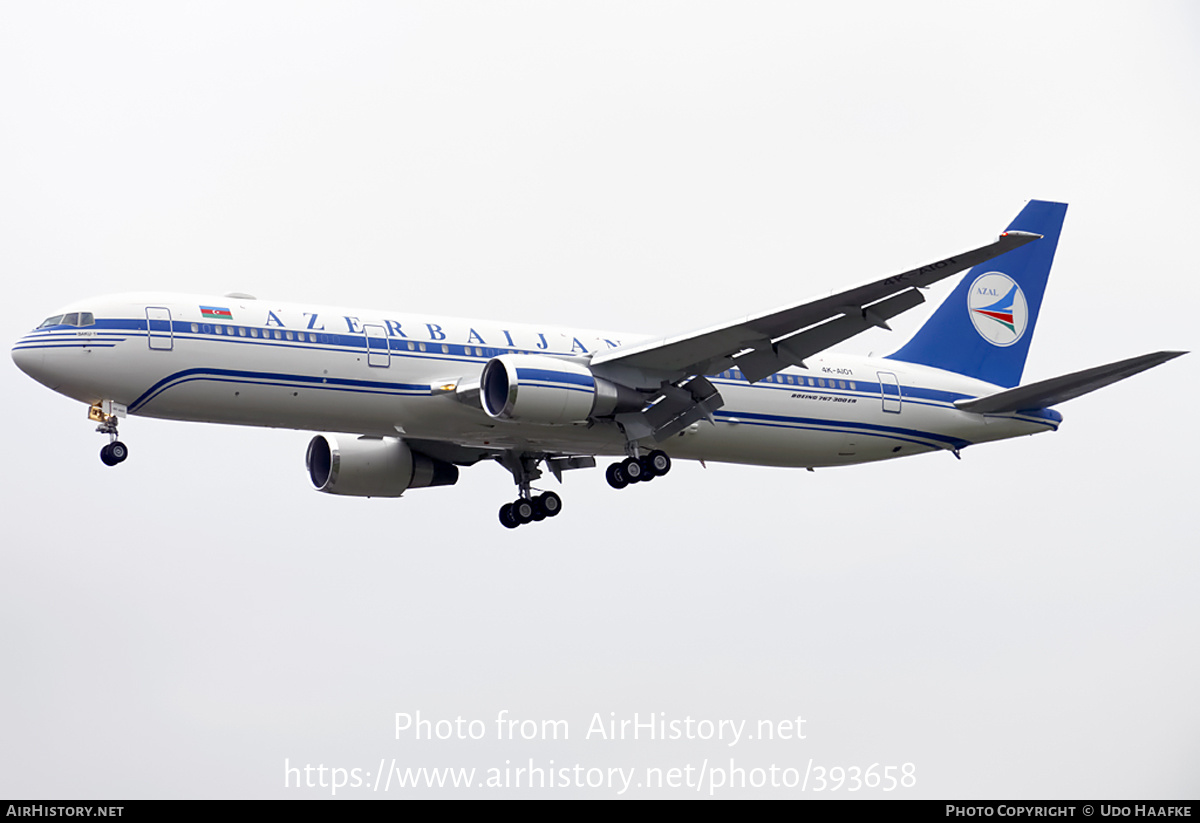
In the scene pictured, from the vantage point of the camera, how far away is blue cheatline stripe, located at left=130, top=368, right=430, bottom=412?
32531 millimetres

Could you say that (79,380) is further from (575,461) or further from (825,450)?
(825,450)

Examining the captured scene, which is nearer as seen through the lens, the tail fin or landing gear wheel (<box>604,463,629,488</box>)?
landing gear wheel (<box>604,463,629,488</box>)

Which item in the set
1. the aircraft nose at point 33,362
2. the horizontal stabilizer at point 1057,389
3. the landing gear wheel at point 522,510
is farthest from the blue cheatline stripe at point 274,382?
the horizontal stabilizer at point 1057,389

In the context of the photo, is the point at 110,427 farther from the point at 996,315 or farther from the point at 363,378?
the point at 996,315

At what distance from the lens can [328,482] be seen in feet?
132

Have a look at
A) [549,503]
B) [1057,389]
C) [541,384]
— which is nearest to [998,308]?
[1057,389]

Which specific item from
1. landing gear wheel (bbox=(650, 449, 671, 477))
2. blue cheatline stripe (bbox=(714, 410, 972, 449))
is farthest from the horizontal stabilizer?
landing gear wheel (bbox=(650, 449, 671, 477))

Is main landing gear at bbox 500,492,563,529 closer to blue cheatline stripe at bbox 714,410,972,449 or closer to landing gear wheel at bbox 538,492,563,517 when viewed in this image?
landing gear wheel at bbox 538,492,563,517

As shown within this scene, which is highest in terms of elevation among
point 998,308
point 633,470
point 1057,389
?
point 998,308

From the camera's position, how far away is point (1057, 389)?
38.4 metres

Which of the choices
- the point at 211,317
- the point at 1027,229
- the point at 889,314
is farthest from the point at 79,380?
the point at 1027,229

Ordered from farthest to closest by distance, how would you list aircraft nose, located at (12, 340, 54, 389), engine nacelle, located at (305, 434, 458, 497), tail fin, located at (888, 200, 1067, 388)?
tail fin, located at (888, 200, 1067, 388)
engine nacelle, located at (305, 434, 458, 497)
aircraft nose, located at (12, 340, 54, 389)

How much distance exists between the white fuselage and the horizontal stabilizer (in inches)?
114

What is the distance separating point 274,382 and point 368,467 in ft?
24.5
